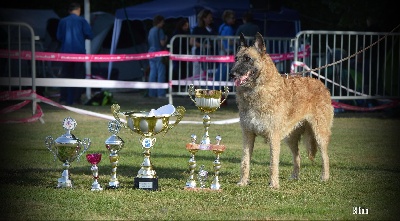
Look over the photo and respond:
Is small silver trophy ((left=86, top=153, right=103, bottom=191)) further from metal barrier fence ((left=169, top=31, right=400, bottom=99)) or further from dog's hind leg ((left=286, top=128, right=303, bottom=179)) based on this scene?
metal barrier fence ((left=169, top=31, right=400, bottom=99))

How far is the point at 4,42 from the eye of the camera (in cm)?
1862

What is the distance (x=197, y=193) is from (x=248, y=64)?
Result: 52.6 inches

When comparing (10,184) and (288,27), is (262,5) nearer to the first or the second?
(288,27)

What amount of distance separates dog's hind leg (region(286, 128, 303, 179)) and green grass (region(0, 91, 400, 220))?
160mm

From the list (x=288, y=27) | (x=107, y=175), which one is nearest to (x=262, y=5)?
(x=288, y=27)

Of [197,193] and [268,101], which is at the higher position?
[268,101]

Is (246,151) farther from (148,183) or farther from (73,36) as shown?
(73,36)

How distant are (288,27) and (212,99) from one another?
15.8m

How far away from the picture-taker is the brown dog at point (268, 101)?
318 inches

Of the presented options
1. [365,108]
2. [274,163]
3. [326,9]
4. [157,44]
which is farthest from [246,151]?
[326,9]

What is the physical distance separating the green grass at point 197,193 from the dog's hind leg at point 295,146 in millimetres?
160

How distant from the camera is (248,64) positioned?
26.5 ft

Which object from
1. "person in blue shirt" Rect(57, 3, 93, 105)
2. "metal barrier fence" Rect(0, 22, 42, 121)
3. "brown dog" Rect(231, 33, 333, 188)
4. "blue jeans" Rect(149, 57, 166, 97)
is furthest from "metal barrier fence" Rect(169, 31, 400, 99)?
"brown dog" Rect(231, 33, 333, 188)

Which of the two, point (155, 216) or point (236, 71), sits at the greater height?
point (236, 71)
